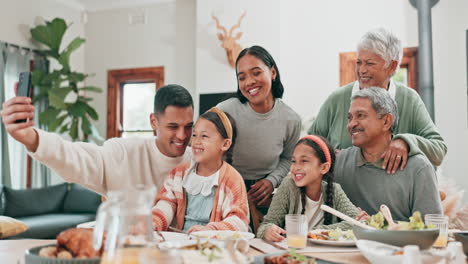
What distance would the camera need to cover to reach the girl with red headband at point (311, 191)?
6.93ft

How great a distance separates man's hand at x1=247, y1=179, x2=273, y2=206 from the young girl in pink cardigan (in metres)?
0.24

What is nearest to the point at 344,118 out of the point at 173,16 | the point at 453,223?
the point at 453,223

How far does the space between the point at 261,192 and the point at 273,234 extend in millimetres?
553

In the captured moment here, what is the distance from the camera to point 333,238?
5.40 ft

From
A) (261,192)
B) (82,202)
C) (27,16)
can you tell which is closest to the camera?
(261,192)

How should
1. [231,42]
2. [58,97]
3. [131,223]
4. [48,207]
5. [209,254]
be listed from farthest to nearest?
[58,97], [48,207], [231,42], [209,254], [131,223]

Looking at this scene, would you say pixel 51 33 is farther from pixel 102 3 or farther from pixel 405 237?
pixel 405 237

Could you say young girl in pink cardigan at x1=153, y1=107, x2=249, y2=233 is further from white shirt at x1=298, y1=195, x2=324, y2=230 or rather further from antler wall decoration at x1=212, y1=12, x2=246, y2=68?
antler wall decoration at x1=212, y1=12, x2=246, y2=68

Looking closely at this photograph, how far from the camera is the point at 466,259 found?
136 cm

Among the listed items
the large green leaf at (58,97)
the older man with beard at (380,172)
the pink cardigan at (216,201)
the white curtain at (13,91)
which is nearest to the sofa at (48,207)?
the white curtain at (13,91)

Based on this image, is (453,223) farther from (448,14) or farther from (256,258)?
(448,14)

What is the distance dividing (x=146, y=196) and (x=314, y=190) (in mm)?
1395

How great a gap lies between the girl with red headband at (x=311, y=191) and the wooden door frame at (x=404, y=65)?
160 inches

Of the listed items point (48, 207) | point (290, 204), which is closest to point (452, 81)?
point (290, 204)
